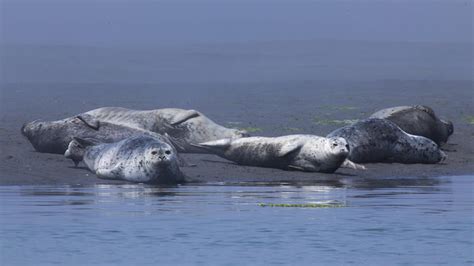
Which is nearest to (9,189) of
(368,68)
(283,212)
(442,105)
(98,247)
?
(283,212)

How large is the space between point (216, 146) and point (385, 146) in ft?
9.40

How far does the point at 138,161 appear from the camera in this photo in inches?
901

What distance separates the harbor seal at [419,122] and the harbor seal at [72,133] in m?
5.06

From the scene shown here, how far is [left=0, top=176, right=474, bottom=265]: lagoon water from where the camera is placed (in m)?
14.7

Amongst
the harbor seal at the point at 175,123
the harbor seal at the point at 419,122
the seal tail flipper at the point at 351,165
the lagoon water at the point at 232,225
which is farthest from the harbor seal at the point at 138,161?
the harbor seal at the point at 419,122

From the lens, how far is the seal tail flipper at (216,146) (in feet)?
85.3

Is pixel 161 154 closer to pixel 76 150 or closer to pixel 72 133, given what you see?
pixel 76 150

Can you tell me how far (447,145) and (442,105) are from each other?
44.5 ft

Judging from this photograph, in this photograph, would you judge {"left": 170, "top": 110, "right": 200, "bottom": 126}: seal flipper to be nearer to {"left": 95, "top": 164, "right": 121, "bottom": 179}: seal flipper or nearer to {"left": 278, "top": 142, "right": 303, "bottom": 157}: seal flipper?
{"left": 278, "top": 142, "right": 303, "bottom": 157}: seal flipper

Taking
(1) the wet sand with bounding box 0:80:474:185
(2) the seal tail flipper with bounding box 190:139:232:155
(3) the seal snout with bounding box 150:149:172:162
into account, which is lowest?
(1) the wet sand with bounding box 0:80:474:185

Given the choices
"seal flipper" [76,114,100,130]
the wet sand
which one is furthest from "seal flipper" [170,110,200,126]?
the wet sand

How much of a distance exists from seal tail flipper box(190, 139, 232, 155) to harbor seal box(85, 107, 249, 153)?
6.52 feet

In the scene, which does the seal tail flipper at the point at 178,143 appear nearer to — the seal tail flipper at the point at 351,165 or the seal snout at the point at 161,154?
the seal tail flipper at the point at 351,165

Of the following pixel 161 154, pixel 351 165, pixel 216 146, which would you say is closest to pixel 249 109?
pixel 216 146
